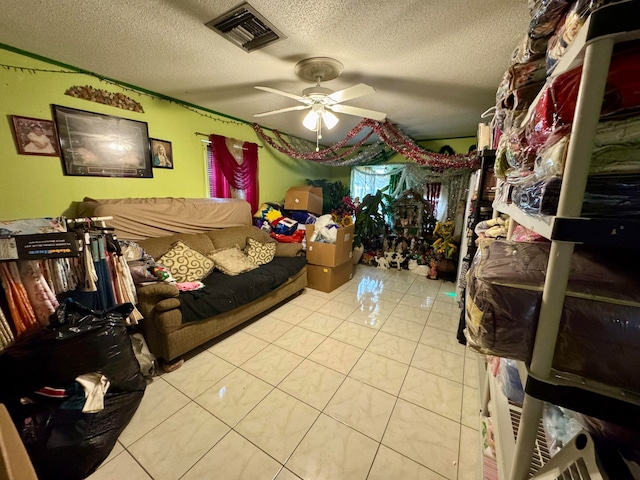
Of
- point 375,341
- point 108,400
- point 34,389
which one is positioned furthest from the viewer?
point 375,341

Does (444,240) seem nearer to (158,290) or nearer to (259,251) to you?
(259,251)

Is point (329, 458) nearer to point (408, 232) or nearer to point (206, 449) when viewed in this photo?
point (206, 449)

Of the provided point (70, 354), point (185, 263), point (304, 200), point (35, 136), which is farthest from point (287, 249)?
point (35, 136)

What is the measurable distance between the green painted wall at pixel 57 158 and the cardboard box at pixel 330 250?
162 centimetres

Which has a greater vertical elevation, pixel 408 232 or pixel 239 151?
pixel 239 151

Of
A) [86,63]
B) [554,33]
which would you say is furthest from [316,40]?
[86,63]

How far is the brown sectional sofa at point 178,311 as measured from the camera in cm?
180

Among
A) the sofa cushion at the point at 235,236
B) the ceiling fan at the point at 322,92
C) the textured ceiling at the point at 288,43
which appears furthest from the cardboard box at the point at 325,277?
the textured ceiling at the point at 288,43

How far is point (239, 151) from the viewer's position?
11.8ft

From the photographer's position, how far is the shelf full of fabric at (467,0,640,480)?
445 mm

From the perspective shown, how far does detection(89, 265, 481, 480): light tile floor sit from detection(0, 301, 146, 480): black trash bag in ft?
0.47

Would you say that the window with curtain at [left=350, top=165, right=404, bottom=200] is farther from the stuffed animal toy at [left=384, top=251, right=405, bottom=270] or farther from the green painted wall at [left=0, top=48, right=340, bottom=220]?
the green painted wall at [left=0, top=48, right=340, bottom=220]

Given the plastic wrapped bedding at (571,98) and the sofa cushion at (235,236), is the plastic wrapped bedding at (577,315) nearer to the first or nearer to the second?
the plastic wrapped bedding at (571,98)

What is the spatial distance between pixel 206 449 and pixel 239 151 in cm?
337
